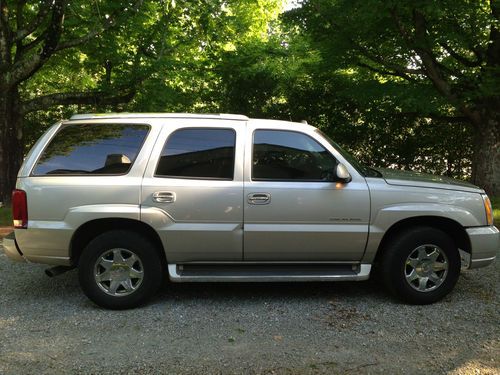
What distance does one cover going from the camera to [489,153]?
10844 mm

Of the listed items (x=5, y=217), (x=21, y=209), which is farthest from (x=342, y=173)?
(x=5, y=217)

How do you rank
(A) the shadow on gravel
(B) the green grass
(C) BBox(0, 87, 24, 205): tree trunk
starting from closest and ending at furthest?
(A) the shadow on gravel, (B) the green grass, (C) BBox(0, 87, 24, 205): tree trunk

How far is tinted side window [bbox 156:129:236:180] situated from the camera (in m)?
4.69

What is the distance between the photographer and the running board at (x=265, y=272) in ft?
15.1

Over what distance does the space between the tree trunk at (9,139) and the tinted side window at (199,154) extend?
24.3 ft

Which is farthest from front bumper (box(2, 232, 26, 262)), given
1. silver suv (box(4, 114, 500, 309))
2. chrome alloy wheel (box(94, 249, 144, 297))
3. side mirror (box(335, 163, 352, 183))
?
side mirror (box(335, 163, 352, 183))

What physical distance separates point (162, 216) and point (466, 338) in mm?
2895

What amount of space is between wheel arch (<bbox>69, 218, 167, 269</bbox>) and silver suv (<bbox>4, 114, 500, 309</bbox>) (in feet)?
0.04

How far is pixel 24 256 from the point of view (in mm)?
4648

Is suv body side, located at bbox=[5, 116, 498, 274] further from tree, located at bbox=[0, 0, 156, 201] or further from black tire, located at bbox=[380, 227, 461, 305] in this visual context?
tree, located at bbox=[0, 0, 156, 201]

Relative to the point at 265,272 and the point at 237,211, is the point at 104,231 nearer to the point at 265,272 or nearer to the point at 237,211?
the point at 237,211

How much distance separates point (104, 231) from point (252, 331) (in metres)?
1.78

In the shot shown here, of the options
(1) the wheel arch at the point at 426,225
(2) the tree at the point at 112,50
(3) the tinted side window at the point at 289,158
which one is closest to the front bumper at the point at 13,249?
(3) the tinted side window at the point at 289,158

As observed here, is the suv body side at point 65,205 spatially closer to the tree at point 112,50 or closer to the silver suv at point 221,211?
the silver suv at point 221,211
